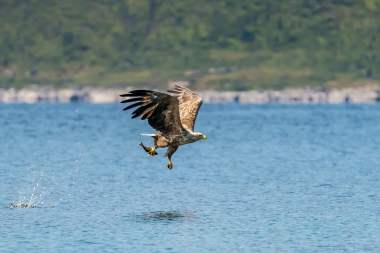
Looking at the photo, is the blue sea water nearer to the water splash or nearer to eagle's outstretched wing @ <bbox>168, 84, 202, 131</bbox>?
the water splash

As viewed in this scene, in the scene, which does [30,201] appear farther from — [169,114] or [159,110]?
[159,110]

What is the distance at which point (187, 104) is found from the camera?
32.3 meters

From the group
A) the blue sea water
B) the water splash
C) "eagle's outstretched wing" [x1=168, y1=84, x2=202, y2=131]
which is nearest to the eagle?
"eagle's outstretched wing" [x1=168, y1=84, x2=202, y2=131]

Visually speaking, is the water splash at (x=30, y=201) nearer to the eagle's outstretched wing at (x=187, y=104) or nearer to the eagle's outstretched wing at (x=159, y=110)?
the eagle's outstretched wing at (x=187, y=104)

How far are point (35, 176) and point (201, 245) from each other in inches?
905

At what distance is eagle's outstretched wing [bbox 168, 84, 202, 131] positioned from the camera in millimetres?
32000

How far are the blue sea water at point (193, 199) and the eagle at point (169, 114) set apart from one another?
10.3ft

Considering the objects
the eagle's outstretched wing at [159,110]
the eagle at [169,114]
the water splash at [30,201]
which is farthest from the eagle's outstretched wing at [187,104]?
the water splash at [30,201]

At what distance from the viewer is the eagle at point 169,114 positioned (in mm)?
30297

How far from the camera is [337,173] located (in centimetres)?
5825

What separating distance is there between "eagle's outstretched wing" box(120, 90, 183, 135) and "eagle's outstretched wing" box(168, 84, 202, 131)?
0.70 meters

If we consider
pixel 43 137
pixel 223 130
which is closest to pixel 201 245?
pixel 43 137

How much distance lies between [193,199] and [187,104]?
12.2 meters

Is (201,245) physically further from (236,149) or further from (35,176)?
(236,149)
